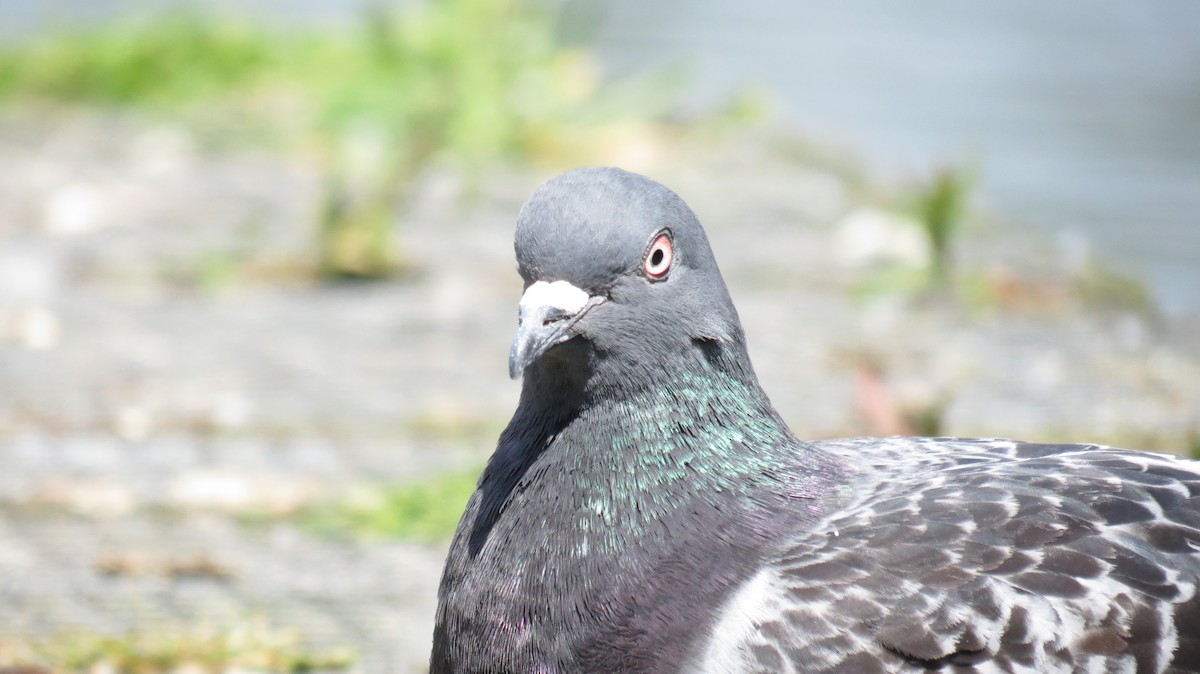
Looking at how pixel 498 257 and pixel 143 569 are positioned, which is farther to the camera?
pixel 498 257

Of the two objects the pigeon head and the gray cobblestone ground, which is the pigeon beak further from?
the gray cobblestone ground

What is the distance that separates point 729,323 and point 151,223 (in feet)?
15.7

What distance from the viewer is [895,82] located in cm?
1091

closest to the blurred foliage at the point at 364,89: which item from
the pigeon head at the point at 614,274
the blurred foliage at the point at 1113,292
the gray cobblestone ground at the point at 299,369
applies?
the gray cobblestone ground at the point at 299,369

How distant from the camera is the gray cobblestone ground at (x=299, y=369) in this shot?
4.18 meters

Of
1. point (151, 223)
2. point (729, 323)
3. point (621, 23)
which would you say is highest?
point (621, 23)

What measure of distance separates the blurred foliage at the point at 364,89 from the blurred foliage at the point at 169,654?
9.64 ft

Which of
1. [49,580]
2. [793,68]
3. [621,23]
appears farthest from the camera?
[621,23]

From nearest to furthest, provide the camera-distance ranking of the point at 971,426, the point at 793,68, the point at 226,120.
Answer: the point at 971,426
the point at 226,120
the point at 793,68

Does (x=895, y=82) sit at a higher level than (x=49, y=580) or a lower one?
higher

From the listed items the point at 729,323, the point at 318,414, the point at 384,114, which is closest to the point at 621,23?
the point at 384,114

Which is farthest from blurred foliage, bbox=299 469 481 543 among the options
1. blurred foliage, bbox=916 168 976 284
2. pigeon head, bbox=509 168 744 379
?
blurred foliage, bbox=916 168 976 284

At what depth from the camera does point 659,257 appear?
295 cm

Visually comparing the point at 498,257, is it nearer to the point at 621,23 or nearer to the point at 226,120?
the point at 226,120
